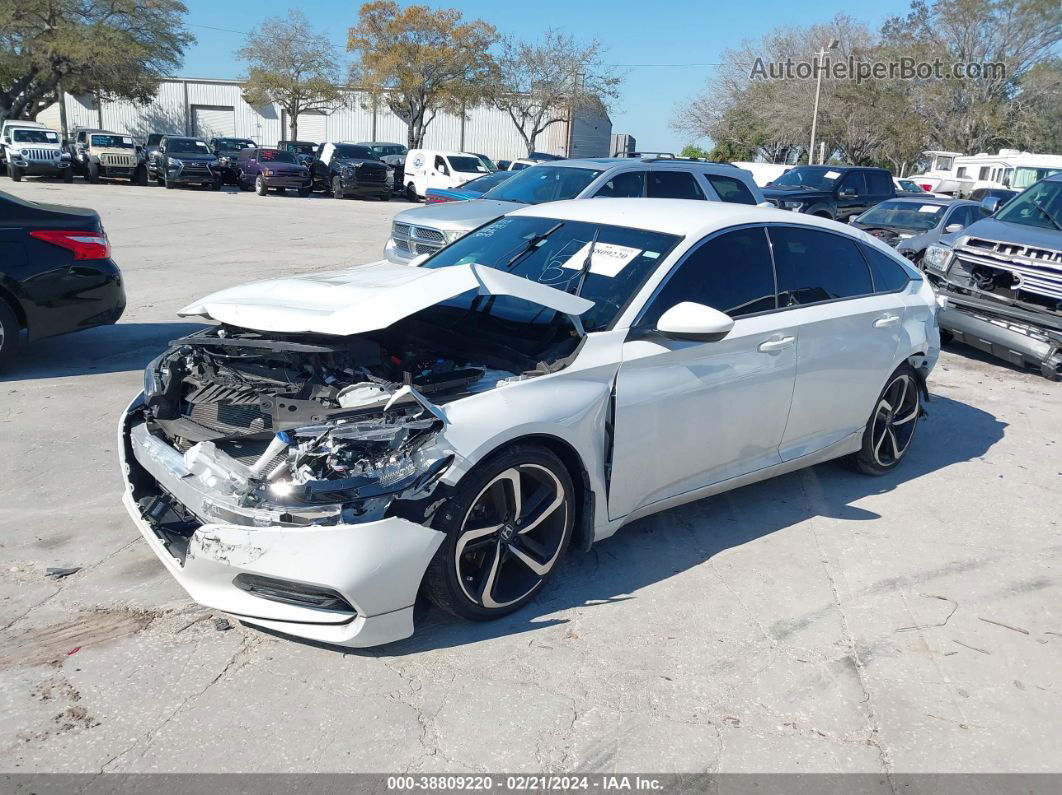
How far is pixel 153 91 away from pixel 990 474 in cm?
5066

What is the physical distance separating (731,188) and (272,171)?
24.1 metres

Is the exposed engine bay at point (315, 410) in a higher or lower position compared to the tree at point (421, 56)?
lower

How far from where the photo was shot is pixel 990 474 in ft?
20.0

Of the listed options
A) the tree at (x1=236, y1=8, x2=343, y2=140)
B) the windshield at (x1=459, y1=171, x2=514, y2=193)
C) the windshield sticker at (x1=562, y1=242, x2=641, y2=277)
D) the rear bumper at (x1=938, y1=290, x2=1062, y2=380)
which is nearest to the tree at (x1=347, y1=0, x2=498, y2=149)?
the tree at (x1=236, y1=8, x2=343, y2=140)

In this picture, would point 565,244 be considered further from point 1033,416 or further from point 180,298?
point 180,298

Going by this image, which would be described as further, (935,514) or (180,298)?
(180,298)

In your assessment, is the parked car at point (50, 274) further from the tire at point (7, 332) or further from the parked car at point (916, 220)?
the parked car at point (916, 220)

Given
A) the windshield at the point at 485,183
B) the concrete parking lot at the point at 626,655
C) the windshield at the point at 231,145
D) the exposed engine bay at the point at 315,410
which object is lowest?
the concrete parking lot at the point at 626,655

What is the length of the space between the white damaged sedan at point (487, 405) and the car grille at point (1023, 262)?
4.32 m

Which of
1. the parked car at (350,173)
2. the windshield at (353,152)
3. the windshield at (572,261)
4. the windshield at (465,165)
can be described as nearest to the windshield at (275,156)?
the parked car at (350,173)

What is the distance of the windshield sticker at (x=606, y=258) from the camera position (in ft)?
14.5

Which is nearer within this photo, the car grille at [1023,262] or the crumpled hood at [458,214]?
the car grille at [1023,262]

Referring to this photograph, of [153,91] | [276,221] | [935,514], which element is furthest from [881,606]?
[153,91]

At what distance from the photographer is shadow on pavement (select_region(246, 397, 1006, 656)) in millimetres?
3723
